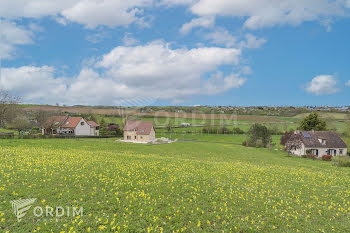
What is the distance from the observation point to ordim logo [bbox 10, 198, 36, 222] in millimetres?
8875

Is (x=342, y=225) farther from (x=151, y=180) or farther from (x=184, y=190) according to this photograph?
(x=151, y=180)

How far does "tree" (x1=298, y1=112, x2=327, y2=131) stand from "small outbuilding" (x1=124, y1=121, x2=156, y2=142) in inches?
2496

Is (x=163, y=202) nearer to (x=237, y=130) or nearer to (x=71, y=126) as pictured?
(x=71, y=126)

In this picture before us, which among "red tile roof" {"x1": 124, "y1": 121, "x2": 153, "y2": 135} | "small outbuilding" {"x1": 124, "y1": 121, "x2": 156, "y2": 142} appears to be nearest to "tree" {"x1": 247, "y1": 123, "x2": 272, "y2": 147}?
"small outbuilding" {"x1": 124, "y1": 121, "x2": 156, "y2": 142}

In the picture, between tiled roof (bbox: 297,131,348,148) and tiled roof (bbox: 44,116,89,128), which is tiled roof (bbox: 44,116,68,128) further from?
tiled roof (bbox: 297,131,348,148)

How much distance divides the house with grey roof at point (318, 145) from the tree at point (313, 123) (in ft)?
55.6

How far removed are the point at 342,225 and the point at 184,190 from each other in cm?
833

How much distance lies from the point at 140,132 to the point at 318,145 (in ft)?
202

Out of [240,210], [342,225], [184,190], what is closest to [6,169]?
[184,190]

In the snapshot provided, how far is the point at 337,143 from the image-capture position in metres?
62.0

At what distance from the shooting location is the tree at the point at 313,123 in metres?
80.0

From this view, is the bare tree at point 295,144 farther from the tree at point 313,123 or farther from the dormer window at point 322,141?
the tree at point 313,123

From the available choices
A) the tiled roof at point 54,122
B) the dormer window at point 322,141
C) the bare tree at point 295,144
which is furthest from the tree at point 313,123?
the tiled roof at point 54,122

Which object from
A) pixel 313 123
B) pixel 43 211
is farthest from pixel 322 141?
pixel 43 211
